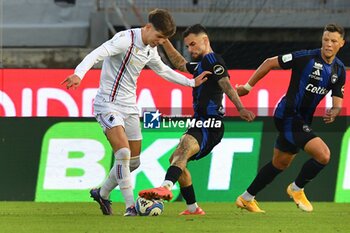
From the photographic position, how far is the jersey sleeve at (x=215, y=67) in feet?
35.2

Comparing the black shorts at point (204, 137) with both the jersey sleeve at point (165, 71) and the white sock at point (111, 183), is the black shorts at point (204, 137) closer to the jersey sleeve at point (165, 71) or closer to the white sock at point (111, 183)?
the jersey sleeve at point (165, 71)

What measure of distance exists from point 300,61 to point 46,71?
5543 mm

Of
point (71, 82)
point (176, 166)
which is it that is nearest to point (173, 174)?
point (176, 166)

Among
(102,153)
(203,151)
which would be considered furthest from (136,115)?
(102,153)

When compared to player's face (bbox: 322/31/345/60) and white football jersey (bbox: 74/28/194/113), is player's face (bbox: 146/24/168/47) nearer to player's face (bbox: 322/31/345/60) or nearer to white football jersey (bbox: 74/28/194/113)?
white football jersey (bbox: 74/28/194/113)

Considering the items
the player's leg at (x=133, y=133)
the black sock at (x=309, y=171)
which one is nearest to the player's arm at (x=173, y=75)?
the player's leg at (x=133, y=133)

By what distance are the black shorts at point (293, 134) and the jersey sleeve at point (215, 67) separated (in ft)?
3.19

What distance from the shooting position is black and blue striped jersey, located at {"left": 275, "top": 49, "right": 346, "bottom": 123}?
1115cm

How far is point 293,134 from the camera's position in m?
11.2

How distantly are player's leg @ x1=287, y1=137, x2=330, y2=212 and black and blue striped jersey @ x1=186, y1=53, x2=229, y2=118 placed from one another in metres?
1.03

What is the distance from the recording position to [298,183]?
1146cm

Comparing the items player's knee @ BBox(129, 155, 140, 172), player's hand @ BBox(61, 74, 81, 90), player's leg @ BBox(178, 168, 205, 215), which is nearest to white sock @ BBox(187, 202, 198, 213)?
player's leg @ BBox(178, 168, 205, 215)

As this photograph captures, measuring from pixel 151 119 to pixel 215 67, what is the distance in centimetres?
437

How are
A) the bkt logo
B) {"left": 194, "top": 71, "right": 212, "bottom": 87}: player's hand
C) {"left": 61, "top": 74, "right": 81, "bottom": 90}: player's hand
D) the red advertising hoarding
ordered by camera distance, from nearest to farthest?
{"left": 61, "top": 74, "right": 81, "bottom": 90}: player's hand → {"left": 194, "top": 71, "right": 212, "bottom": 87}: player's hand → the bkt logo → the red advertising hoarding
